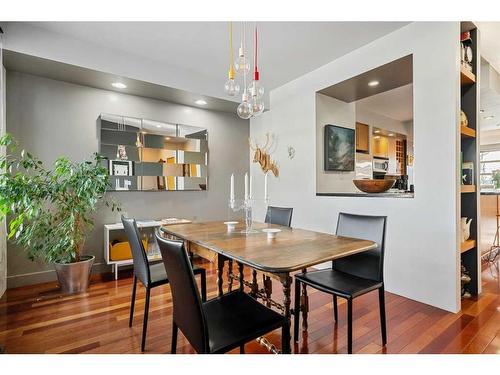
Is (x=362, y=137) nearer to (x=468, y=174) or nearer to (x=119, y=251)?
(x=468, y=174)

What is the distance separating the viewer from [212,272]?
11.1 ft

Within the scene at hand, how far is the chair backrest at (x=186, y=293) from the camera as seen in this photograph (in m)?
1.06

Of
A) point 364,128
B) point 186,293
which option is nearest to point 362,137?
point 364,128

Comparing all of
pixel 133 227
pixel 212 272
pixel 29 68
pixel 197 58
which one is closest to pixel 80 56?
pixel 29 68

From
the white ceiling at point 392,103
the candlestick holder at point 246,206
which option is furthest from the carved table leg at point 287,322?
the white ceiling at point 392,103

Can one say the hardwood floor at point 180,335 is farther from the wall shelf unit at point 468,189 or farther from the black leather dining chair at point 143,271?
the wall shelf unit at point 468,189

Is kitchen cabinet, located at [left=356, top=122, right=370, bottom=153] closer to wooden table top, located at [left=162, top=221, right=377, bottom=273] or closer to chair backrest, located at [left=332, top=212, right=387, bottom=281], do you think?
chair backrest, located at [left=332, top=212, right=387, bottom=281]

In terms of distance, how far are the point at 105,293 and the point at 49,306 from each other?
46 cm

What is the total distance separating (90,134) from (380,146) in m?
5.62

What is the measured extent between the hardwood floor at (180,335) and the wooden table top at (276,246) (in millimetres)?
728

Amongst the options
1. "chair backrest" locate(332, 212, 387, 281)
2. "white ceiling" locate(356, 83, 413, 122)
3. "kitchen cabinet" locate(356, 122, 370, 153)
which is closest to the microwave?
"kitchen cabinet" locate(356, 122, 370, 153)

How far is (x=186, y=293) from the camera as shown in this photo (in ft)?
3.67

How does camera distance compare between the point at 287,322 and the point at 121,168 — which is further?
the point at 121,168

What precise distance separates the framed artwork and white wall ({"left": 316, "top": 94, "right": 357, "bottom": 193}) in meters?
0.07
